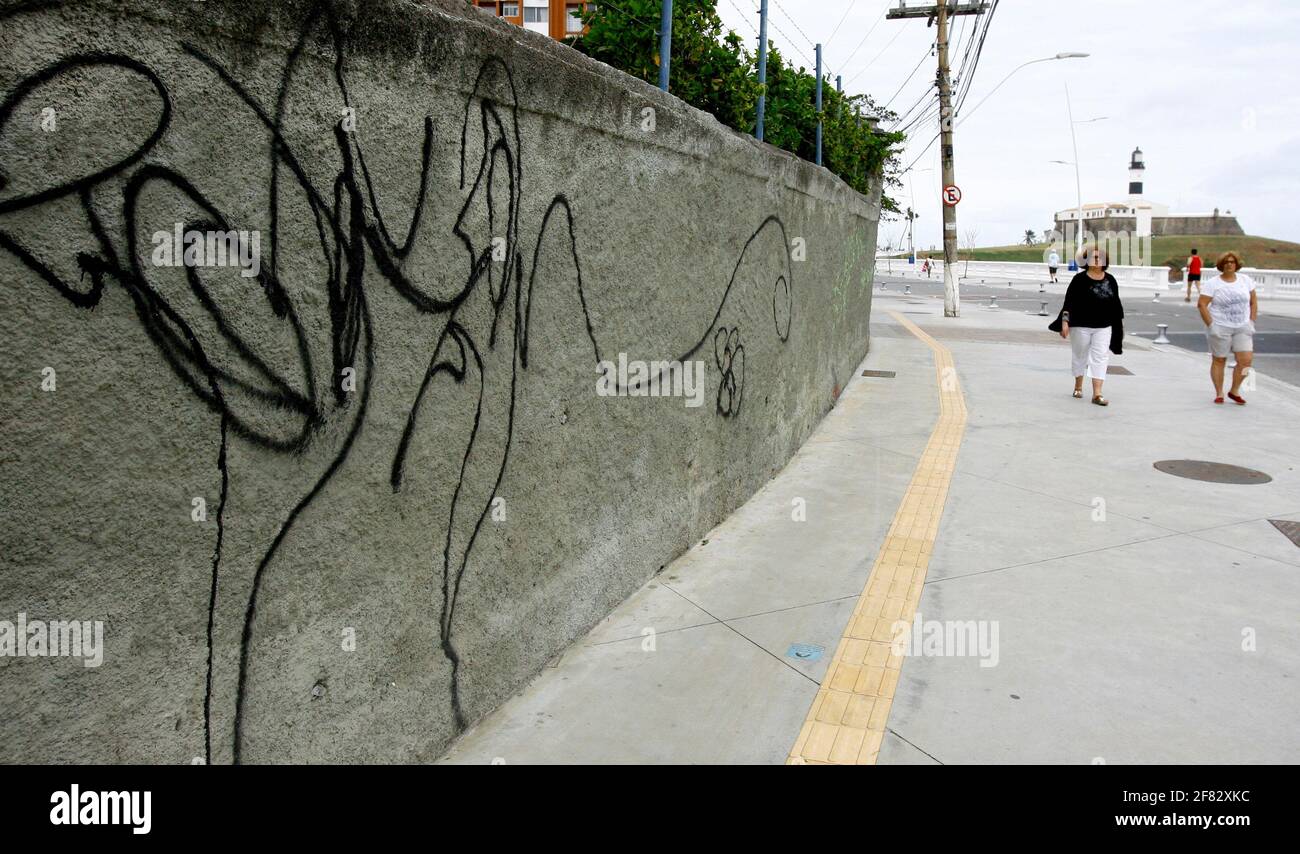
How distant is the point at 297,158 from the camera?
2.54 meters

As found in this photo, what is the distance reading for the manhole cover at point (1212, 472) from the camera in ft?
23.6

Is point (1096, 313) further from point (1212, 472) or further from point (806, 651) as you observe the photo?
point (806, 651)

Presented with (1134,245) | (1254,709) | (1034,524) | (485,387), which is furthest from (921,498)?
(1134,245)

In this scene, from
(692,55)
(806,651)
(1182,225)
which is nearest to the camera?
(806,651)

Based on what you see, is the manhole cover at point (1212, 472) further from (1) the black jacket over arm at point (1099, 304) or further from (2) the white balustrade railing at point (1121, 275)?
(2) the white balustrade railing at point (1121, 275)

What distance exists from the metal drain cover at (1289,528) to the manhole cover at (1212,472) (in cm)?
102

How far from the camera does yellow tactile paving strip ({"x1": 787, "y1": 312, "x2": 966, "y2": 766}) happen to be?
337 cm

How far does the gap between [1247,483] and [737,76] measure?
474 centimetres

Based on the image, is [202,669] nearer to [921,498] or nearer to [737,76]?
[921,498]

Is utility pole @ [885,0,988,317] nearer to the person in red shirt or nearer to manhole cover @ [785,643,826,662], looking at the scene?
the person in red shirt

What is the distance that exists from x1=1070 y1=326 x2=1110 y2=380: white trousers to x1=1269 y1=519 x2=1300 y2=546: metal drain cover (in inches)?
169

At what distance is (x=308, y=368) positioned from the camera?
2639 millimetres

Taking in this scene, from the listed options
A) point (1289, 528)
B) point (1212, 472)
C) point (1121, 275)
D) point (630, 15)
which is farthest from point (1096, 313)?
point (1121, 275)

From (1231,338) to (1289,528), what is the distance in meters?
4.82
